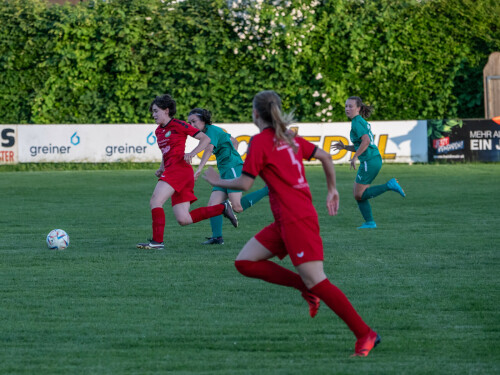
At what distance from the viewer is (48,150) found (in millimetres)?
24109

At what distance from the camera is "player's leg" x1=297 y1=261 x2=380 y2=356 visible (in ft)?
16.8

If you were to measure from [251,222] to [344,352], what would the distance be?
7.58 metres

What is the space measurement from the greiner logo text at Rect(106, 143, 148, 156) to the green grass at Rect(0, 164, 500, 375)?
35.4 ft

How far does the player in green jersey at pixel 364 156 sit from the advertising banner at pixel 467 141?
12618mm

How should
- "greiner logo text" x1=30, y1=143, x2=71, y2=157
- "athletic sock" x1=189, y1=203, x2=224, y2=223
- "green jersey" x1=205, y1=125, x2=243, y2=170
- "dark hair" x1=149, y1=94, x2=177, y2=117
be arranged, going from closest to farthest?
"dark hair" x1=149, y1=94, x2=177, y2=117
"athletic sock" x1=189, y1=203, x2=224, y2=223
"green jersey" x1=205, y1=125, x2=243, y2=170
"greiner logo text" x1=30, y1=143, x2=71, y2=157

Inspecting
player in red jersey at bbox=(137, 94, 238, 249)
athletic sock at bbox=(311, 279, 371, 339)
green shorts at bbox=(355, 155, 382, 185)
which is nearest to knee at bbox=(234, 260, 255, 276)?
athletic sock at bbox=(311, 279, 371, 339)

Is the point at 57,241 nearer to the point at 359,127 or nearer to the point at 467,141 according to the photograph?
the point at 359,127

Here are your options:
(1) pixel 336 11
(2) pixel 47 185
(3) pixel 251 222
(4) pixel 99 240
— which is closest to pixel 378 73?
(1) pixel 336 11

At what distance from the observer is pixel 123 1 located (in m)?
27.8

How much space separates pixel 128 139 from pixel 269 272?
19.2 m

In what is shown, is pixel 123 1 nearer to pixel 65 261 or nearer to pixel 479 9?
pixel 479 9

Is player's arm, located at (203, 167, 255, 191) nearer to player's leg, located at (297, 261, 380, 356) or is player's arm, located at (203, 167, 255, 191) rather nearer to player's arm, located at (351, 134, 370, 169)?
player's leg, located at (297, 261, 380, 356)

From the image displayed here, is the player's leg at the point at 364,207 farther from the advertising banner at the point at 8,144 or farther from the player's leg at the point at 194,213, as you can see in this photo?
the advertising banner at the point at 8,144

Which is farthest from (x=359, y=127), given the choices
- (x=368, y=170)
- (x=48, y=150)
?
(x=48, y=150)
